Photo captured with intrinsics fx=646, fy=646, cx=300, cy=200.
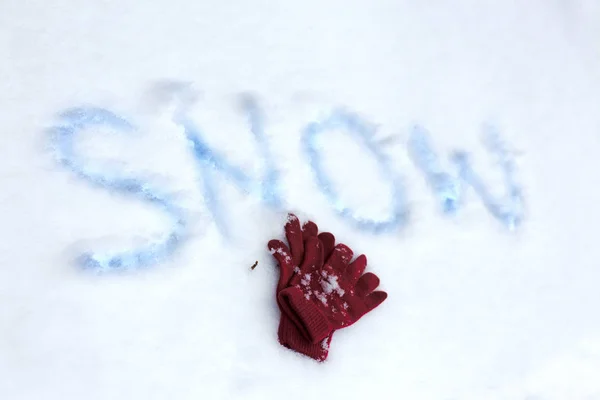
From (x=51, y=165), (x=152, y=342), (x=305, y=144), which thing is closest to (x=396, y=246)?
(x=305, y=144)

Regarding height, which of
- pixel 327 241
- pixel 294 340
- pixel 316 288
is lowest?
pixel 294 340

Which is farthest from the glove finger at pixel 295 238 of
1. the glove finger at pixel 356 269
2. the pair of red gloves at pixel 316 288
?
the glove finger at pixel 356 269

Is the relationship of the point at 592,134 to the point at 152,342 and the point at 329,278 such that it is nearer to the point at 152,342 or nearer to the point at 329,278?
the point at 329,278

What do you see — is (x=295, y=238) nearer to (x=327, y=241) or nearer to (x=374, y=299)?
(x=327, y=241)

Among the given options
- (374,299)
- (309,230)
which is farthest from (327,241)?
(374,299)

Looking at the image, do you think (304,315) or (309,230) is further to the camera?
(309,230)

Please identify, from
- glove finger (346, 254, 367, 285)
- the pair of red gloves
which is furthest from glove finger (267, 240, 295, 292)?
glove finger (346, 254, 367, 285)

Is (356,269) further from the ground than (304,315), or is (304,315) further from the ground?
(356,269)
